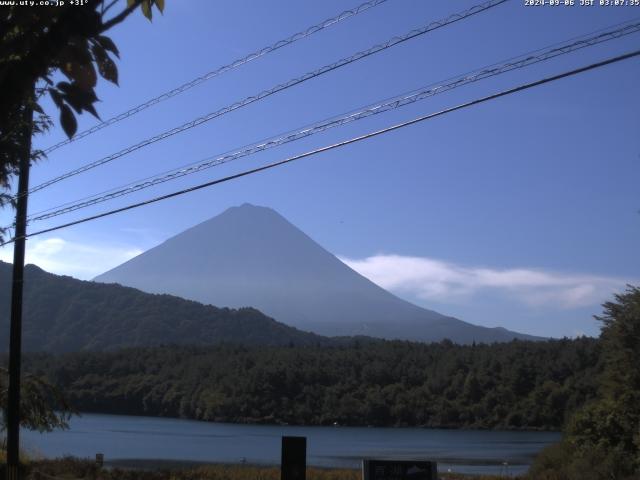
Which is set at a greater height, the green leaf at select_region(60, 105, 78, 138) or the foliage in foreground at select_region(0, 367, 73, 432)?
the green leaf at select_region(60, 105, 78, 138)

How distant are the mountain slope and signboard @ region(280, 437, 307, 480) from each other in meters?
143

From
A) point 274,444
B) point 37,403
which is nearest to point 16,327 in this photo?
point 37,403

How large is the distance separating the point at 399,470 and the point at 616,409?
22.5m

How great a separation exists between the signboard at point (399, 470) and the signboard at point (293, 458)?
2.24 ft

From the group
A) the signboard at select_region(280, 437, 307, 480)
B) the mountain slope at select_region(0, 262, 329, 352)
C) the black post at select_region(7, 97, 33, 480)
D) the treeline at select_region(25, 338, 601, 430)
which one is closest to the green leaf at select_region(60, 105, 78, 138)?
the signboard at select_region(280, 437, 307, 480)

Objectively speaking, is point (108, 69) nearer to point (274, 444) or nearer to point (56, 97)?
point (56, 97)

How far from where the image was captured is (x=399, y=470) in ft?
30.1

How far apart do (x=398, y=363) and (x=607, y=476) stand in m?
78.3

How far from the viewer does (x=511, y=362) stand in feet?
286

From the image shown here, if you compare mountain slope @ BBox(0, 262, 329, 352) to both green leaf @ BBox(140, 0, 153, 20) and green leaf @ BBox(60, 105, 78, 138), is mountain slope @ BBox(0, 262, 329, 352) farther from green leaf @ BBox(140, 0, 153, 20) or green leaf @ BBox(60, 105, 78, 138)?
green leaf @ BBox(60, 105, 78, 138)

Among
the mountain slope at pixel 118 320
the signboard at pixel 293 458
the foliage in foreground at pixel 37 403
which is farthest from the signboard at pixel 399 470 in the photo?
the mountain slope at pixel 118 320

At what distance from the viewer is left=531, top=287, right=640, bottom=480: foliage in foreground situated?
91.8 ft

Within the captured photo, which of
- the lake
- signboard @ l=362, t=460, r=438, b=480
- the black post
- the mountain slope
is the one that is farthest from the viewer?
the mountain slope

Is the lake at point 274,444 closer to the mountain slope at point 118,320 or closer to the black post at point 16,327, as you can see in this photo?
the black post at point 16,327
